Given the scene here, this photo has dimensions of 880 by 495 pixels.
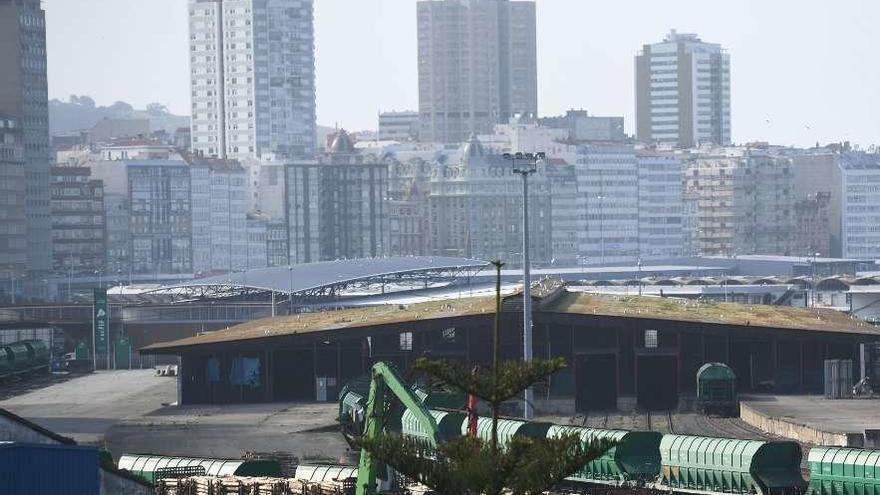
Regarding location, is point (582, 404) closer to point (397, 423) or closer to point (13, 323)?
point (397, 423)

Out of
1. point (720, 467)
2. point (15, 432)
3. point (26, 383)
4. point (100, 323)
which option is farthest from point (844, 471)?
point (100, 323)

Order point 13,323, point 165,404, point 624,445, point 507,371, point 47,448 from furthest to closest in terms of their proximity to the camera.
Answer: point 13,323
point 165,404
point 624,445
point 47,448
point 507,371

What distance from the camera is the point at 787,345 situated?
118812 millimetres

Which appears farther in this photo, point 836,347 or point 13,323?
point 13,323

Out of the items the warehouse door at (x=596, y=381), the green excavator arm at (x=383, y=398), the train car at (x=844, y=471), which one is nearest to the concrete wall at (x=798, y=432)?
the warehouse door at (x=596, y=381)

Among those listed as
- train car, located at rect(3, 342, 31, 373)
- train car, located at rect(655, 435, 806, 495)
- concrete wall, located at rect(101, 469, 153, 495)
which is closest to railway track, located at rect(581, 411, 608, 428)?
train car, located at rect(655, 435, 806, 495)

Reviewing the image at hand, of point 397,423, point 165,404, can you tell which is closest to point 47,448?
point 397,423

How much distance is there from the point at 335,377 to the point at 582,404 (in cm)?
1352

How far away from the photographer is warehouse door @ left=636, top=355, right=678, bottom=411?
388 ft

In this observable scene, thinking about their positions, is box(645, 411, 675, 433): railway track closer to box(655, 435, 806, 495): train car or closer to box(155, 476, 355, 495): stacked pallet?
box(655, 435, 806, 495): train car

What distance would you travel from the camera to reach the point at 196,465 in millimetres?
82500

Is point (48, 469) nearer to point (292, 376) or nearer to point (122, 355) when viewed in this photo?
point (292, 376)

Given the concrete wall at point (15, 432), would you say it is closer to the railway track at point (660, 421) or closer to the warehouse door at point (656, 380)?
the railway track at point (660, 421)

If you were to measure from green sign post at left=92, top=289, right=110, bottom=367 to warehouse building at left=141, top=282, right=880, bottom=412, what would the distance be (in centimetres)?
5258
